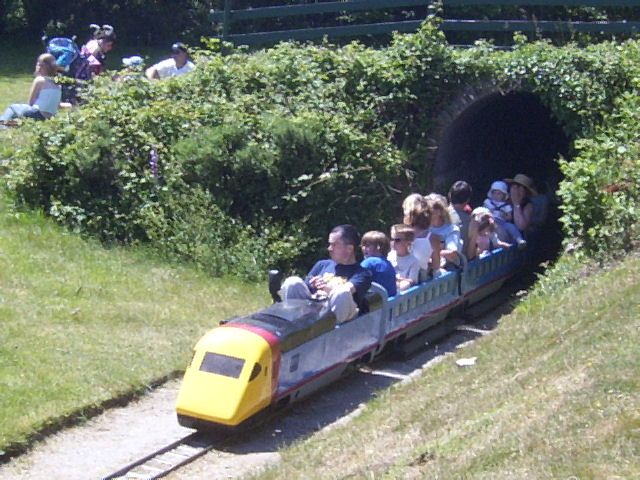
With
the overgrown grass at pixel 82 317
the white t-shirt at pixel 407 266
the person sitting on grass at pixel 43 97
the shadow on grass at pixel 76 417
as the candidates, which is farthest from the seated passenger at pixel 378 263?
the person sitting on grass at pixel 43 97

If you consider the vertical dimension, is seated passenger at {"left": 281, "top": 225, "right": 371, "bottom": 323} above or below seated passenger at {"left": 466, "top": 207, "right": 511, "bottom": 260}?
above

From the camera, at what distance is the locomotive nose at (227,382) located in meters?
9.91

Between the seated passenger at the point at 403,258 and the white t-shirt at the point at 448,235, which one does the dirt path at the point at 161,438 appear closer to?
the seated passenger at the point at 403,258

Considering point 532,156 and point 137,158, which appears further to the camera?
point 532,156

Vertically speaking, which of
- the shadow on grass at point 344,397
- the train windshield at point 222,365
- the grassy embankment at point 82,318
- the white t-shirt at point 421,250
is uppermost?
the white t-shirt at point 421,250

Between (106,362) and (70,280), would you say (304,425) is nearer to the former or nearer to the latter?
(106,362)

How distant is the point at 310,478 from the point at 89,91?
9769 millimetres

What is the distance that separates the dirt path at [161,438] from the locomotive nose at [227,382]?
0.30 metres

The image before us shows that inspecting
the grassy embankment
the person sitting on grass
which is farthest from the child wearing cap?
the grassy embankment

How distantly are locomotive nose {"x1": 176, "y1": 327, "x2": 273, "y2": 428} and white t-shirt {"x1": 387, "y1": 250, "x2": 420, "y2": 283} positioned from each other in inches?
121

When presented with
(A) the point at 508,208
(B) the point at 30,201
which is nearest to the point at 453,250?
(A) the point at 508,208

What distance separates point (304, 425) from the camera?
10.7 metres

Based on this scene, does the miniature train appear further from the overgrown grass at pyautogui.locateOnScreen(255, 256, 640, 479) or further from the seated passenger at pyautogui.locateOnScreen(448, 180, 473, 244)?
the seated passenger at pyautogui.locateOnScreen(448, 180, 473, 244)

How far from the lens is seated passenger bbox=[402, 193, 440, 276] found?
43.1 ft
